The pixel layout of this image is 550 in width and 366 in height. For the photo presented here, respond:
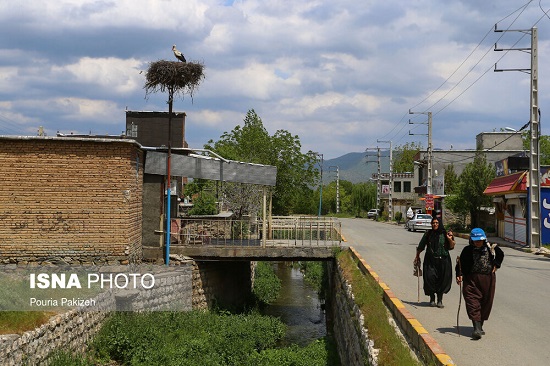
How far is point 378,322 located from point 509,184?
2390cm

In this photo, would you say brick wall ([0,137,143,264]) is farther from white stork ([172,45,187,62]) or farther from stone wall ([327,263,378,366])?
stone wall ([327,263,378,366])

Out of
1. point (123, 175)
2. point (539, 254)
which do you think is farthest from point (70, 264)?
point (539, 254)

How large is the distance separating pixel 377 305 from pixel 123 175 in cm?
870

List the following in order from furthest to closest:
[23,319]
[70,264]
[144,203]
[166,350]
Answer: [144,203] → [70,264] → [166,350] → [23,319]

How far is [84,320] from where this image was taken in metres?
→ 11.9

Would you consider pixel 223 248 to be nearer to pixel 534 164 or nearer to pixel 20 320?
pixel 20 320

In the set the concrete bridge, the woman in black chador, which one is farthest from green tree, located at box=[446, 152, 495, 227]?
the woman in black chador

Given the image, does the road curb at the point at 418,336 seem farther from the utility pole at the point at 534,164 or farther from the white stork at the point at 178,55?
the utility pole at the point at 534,164

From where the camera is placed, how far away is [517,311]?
10234mm

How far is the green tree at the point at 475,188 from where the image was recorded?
37.4 meters

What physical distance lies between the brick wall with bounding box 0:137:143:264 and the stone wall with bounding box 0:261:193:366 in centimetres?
148

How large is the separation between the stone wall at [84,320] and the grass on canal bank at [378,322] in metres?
5.41

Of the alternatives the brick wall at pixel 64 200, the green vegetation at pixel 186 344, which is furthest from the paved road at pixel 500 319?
the brick wall at pixel 64 200

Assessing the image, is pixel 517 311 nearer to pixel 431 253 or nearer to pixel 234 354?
pixel 431 253
